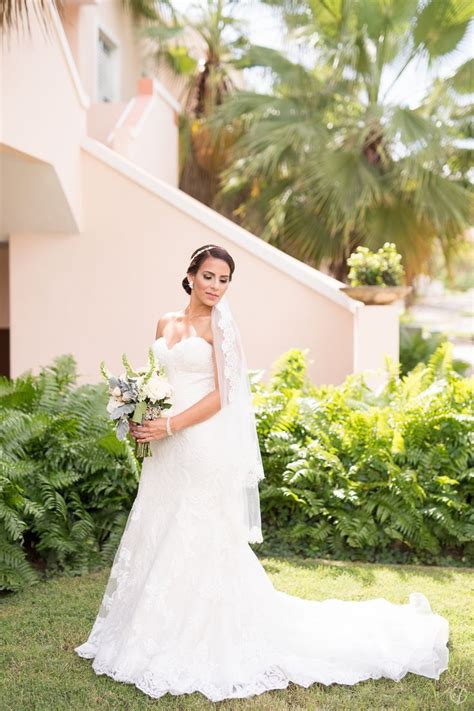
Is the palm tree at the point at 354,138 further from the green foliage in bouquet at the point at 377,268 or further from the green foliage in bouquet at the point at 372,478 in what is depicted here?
the green foliage in bouquet at the point at 372,478

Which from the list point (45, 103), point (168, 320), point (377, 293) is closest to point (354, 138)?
point (377, 293)

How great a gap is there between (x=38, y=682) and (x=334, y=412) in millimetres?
3401

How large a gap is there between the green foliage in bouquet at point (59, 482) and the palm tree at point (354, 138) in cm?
621

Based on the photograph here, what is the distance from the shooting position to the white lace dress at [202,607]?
4.04 metres

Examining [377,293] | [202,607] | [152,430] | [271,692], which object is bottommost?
Answer: [271,692]

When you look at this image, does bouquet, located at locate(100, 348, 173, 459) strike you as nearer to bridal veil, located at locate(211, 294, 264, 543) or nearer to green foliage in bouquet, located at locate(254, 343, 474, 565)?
bridal veil, located at locate(211, 294, 264, 543)

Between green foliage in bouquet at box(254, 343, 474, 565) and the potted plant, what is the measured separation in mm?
2192

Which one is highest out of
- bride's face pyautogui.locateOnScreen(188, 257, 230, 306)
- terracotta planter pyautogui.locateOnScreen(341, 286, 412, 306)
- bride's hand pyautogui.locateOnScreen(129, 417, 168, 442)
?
terracotta planter pyautogui.locateOnScreen(341, 286, 412, 306)

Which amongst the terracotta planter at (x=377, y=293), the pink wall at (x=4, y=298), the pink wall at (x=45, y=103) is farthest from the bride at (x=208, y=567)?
the pink wall at (x=4, y=298)

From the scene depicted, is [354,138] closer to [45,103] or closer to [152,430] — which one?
[45,103]

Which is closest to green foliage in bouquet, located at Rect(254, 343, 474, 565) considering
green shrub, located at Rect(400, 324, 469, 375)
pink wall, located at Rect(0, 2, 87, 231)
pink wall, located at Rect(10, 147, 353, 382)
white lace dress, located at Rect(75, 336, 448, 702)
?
white lace dress, located at Rect(75, 336, 448, 702)

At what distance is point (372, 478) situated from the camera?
6277mm

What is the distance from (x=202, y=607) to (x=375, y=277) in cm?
549

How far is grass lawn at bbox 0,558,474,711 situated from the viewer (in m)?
3.85
